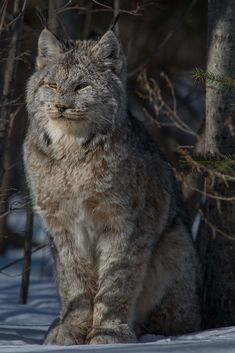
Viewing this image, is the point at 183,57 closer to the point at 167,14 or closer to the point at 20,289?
the point at 167,14

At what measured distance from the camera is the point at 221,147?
709 cm

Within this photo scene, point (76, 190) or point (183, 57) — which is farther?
point (183, 57)

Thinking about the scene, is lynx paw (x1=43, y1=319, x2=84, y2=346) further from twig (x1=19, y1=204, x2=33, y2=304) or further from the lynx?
twig (x1=19, y1=204, x2=33, y2=304)

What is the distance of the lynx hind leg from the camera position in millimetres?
6816

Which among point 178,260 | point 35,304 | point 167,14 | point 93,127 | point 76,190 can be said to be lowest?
point 35,304

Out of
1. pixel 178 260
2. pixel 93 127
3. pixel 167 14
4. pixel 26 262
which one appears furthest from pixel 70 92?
pixel 167 14

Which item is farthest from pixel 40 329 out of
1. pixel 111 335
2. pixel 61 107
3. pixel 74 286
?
pixel 61 107

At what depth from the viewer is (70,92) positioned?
6359 millimetres

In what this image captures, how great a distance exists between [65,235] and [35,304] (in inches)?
83.3

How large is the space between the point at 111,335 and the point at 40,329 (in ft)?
2.92

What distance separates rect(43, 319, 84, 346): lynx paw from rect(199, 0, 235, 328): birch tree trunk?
1.18m

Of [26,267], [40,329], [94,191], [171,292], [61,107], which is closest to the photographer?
[61,107]

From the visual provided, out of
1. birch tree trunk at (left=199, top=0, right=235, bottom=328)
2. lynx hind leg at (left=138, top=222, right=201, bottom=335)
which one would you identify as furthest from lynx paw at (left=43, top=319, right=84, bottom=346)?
birch tree trunk at (left=199, top=0, right=235, bottom=328)

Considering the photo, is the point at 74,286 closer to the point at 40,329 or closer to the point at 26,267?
the point at 40,329
